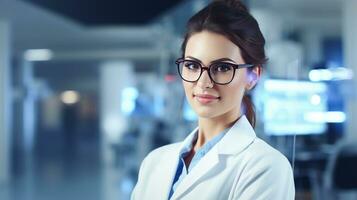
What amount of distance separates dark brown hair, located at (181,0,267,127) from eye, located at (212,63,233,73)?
0.05 m

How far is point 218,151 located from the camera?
1.06m

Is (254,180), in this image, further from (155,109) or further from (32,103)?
(32,103)

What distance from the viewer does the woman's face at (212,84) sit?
3.40 ft

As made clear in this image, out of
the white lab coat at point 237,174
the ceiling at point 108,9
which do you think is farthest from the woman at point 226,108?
the ceiling at point 108,9

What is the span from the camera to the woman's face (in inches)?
40.8

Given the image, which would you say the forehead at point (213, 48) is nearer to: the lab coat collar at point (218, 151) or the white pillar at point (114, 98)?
the lab coat collar at point (218, 151)

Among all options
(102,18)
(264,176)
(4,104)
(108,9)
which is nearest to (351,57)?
(108,9)

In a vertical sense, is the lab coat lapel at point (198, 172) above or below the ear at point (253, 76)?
below

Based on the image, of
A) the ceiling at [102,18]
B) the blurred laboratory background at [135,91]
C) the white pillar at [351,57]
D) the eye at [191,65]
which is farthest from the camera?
the ceiling at [102,18]

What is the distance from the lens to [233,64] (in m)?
1.04

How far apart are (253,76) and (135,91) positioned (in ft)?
29.7

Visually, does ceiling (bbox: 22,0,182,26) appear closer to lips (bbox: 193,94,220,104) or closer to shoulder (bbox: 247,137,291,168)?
lips (bbox: 193,94,220,104)

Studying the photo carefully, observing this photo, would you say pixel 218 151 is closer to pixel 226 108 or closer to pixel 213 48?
pixel 226 108

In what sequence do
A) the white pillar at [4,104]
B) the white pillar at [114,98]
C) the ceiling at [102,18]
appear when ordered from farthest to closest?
the white pillar at [114,98]
the white pillar at [4,104]
the ceiling at [102,18]
